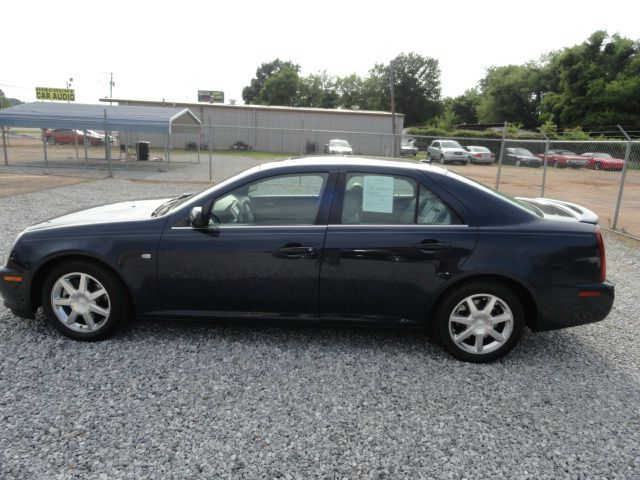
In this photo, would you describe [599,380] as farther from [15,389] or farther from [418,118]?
[418,118]

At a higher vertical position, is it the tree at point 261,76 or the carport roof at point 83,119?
the tree at point 261,76

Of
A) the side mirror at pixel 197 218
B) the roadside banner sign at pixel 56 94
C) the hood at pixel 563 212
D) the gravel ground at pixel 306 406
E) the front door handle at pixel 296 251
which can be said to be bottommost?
the gravel ground at pixel 306 406

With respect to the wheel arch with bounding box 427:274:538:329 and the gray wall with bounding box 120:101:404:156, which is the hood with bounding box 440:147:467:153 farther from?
the wheel arch with bounding box 427:274:538:329

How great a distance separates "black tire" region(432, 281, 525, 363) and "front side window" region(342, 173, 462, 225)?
0.55 m

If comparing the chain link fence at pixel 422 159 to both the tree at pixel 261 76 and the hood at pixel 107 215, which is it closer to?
the hood at pixel 107 215

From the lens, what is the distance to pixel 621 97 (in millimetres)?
40531

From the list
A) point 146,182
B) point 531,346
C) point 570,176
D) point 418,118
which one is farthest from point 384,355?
point 418,118

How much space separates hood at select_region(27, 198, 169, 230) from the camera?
3.72m

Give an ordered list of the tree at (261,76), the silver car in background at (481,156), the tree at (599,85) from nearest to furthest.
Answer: the silver car in background at (481,156) → the tree at (599,85) → the tree at (261,76)

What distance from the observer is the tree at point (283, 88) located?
234 feet

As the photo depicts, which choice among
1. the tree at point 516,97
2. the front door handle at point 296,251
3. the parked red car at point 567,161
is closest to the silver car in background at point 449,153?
the parked red car at point 567,161

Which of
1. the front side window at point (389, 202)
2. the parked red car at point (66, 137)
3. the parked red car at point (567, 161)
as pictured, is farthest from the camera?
the parked red car at point (66, 137)

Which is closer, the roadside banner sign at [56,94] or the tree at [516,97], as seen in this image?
the roadside banner sign at [56,94]

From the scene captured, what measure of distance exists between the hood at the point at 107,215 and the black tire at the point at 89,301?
0.36 meters
